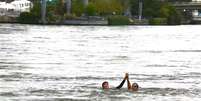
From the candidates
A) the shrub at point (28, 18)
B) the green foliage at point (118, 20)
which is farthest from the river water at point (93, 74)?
the green foliage at point (118, 20)

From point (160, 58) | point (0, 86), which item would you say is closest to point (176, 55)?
point (160, 58)

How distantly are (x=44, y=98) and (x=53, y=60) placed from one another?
897 inches

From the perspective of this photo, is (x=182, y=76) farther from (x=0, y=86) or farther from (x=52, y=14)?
(x=52, y=14)

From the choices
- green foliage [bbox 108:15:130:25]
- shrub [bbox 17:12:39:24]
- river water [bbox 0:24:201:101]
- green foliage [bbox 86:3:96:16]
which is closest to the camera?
river water [bbox 0:24:201:101]

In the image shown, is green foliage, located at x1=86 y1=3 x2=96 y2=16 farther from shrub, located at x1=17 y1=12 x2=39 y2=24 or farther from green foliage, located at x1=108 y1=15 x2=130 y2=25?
shrub, located at x1=17 y1=12 x2=39 y2=24

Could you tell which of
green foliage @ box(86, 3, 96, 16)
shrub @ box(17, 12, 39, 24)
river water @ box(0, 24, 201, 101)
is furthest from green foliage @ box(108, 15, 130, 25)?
river water @ box(0, 24, 201, 101)

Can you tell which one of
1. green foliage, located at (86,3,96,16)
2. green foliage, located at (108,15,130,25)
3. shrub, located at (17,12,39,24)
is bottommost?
green foliage, located at (108,15,130,25)

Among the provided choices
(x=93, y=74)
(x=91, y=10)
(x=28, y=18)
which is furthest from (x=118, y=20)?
(x=93, y=74)

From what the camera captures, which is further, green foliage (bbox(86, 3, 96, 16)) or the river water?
green foliage (bbox(86, 3, 96, 16))

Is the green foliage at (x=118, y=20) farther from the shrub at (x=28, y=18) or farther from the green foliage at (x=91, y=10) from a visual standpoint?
the shrub at (x=28, y=18)

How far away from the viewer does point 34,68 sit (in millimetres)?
48375

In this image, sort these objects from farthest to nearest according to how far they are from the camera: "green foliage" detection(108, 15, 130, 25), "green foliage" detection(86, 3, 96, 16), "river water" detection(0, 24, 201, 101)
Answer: "green foliage" detection(86, 3, 96, 16)
"green foliage" detection(108, 15, 130, 25)
"river water" detection(0, 24, 201, 101)

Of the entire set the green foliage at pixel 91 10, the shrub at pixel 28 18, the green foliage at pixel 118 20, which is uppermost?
the green foliage at pixel 91 10

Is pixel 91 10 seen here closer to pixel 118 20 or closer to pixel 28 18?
pixel 118 20
